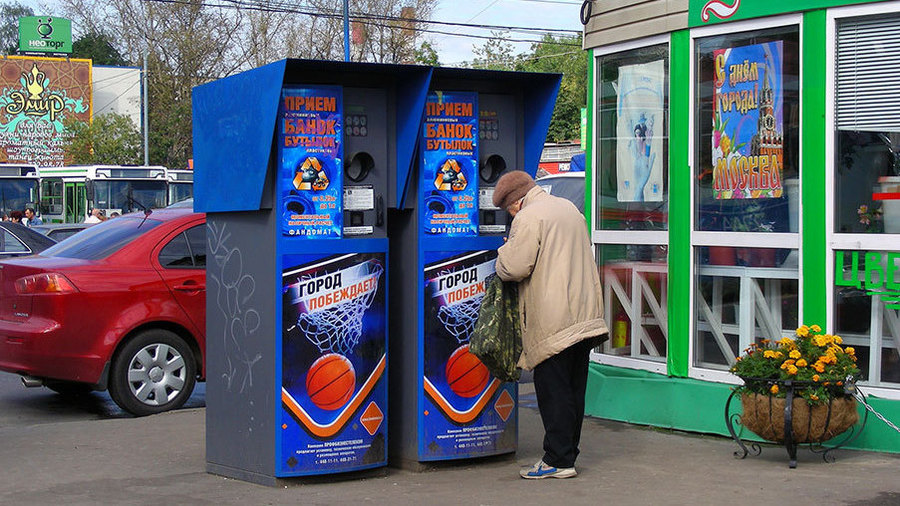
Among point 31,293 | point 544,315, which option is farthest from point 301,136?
point 31,293

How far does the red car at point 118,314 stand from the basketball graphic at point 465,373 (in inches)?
151

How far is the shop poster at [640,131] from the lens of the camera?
8508 millimetres

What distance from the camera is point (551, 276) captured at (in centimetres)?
648

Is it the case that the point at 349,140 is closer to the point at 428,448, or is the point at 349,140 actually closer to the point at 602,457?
the point at 428,448

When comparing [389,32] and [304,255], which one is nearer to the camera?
[304,255]

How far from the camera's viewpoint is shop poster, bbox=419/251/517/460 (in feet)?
22.2

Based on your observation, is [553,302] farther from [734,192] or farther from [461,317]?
[734,192]

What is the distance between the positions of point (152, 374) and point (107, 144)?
4404 cm

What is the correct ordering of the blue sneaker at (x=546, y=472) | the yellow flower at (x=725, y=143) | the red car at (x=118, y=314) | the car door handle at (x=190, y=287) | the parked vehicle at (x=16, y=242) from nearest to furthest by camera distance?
the blue sneaker at (x=546, y=472) → the yellow flower at (x=725, y=143) → the red car at (x=118, y=314) → the car door handle at (x=190, y=287) → the parked vehicle at (x=16, y=242)

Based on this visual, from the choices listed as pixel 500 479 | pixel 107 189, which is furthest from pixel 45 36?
pixel 500 479

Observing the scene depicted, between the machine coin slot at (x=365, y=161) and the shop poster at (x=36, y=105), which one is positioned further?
the shop poster at (x=36, y=105)

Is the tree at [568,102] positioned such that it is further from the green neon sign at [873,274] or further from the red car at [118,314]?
the green neon sign at [873,274]

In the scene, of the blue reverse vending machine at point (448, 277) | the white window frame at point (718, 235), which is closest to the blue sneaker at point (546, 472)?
the blue reverse vending machine at point (448, 277)

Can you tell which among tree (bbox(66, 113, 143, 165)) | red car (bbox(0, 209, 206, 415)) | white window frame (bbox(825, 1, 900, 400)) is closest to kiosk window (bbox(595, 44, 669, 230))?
white window frame (bbox(825, 1, 900, 400))
